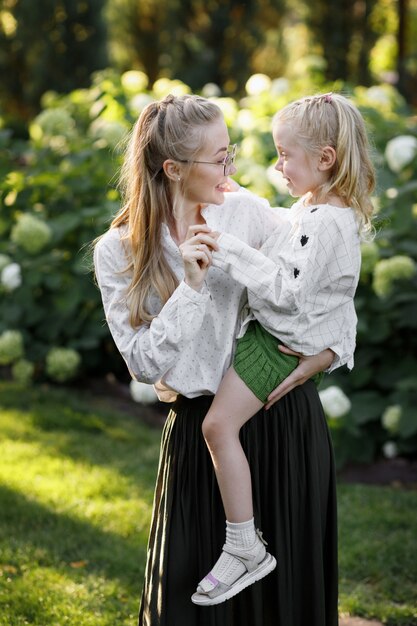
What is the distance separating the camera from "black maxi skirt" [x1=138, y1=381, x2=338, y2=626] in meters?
2.11

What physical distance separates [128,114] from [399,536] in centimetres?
312

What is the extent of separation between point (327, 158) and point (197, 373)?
59 cm

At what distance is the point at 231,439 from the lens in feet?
6.56

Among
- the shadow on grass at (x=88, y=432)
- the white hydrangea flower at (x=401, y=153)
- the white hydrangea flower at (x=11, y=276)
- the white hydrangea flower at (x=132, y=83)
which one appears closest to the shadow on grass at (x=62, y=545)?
the shadow on grass at (x=88, y=432)

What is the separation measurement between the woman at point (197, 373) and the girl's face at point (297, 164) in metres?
0.12

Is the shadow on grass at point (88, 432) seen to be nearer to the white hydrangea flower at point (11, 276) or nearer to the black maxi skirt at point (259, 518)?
the white hydrangea flower at point (11, 276)

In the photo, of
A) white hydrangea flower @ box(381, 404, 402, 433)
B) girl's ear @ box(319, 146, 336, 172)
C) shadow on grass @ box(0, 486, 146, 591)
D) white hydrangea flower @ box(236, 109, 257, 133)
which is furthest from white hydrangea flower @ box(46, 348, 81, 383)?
girl's ear @ box(319, 146, 336, 172)

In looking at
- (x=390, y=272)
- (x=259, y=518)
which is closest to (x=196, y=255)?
(x=259, y=518)

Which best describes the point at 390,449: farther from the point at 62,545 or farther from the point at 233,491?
the point at 233,491

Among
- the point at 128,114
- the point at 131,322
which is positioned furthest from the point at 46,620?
the point at 128,114

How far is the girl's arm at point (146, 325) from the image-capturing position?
1913 millimetres

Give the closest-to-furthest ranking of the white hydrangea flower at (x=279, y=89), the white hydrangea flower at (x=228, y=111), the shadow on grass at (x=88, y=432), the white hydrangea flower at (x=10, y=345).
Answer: the shadow on grass at (x=88, y=432) → the white hydrangea flower at (x=10, y=345) → the white hydrangea flower at (x=228, y=111) → the white hydrangea flower at (x=279, y=89)

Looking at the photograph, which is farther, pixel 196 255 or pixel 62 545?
pixel 62 545

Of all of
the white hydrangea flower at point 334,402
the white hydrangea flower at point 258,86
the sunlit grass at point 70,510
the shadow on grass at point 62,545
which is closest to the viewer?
the sunlit grass at point 70,510
